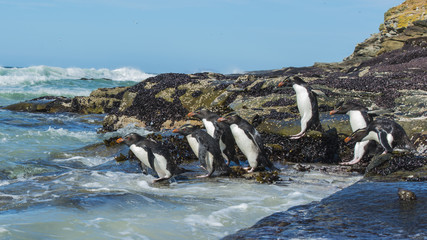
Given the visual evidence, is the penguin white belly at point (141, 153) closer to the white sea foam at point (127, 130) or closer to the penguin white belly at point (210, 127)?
the penguin white belly at point (210, 127)

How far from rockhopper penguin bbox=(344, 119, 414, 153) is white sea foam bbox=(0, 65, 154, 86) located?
143 feet

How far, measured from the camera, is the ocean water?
220 inches

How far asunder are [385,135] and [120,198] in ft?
15.2

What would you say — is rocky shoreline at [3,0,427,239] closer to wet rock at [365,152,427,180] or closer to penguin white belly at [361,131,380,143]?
wet rock at [365,152,427,180]

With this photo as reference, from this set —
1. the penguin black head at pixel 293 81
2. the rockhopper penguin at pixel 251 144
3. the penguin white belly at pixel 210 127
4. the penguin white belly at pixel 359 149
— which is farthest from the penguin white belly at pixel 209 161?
the penguin black head at pixel 293 81

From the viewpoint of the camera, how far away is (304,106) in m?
10.3

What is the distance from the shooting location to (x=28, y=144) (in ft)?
45.2

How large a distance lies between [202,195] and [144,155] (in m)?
1.58

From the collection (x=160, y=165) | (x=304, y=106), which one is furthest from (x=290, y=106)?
(x=160, y=165)

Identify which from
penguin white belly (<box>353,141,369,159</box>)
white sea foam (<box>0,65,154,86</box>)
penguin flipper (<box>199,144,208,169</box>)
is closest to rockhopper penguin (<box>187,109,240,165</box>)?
penguin flipper (<box>199,144,208,169</box>)

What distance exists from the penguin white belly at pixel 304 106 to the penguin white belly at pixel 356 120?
0.82 meters

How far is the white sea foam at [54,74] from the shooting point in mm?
47963

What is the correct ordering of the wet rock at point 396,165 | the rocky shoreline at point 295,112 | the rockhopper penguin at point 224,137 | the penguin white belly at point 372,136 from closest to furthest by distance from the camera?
1. the wet rock at point 396,165
2. the rocky shoreline at point 295,112
3. the penguin white belly at point 372,136
4. the rockhopper penguin at point 224,137

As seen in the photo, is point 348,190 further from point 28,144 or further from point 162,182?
point 28,144
